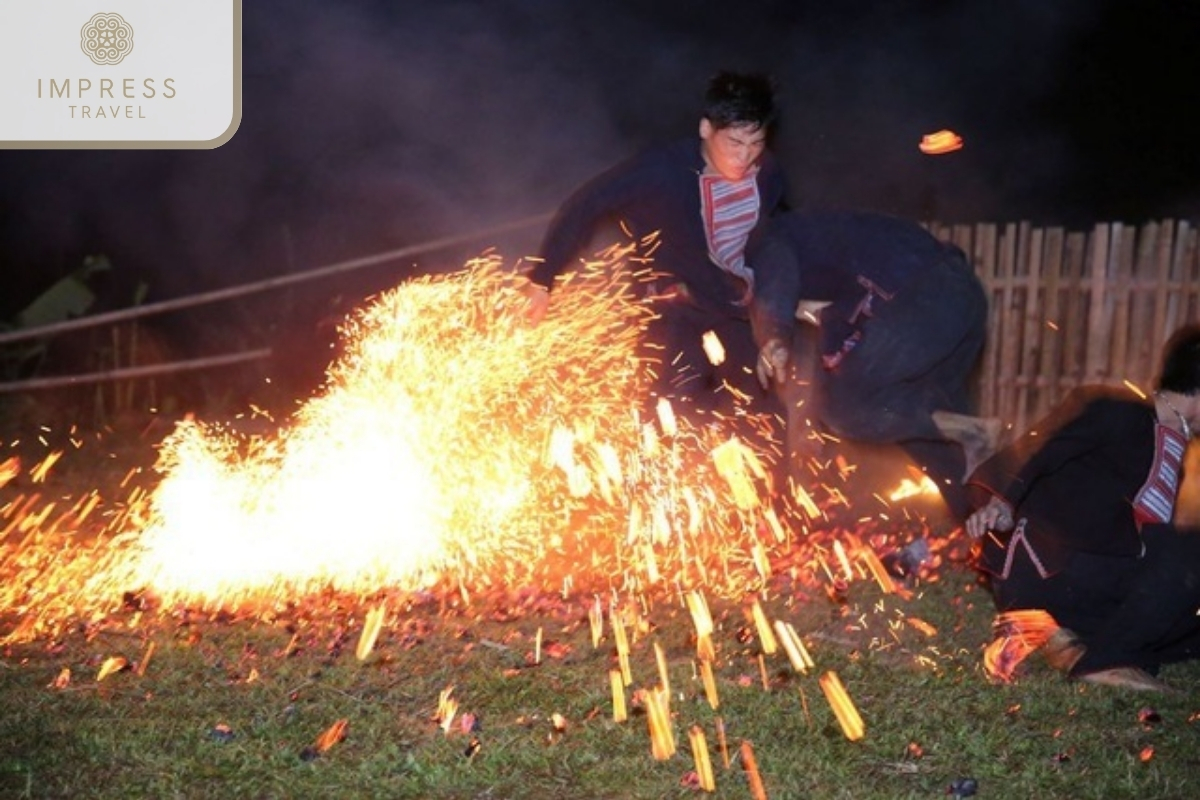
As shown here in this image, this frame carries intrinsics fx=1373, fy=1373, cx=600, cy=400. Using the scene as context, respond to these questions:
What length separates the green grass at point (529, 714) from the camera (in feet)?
13.3

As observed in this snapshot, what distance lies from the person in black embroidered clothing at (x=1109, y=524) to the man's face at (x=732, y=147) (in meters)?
1.82

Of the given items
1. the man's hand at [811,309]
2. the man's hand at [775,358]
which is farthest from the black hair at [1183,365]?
the man's hand at [811,309]

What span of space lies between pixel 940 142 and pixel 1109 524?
23.6ft

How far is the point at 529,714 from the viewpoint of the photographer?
457 centimetres

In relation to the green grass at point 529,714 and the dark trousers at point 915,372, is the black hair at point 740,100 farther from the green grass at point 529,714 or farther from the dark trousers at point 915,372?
the green grass at point 529,714

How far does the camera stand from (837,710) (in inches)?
182

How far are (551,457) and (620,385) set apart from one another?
0.59 m

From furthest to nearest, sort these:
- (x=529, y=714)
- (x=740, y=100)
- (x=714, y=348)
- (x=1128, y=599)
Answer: (x=714, y=348)
(x=740, y=100)
(x=1128, y=599)
(x=529, y=714)

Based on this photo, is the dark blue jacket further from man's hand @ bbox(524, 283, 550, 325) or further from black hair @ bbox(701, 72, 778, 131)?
black hair @ bbox(701, 72, 778, 131)

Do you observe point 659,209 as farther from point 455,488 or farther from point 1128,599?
point 1128,599

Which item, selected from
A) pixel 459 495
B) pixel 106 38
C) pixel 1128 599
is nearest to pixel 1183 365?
pixel 1128 599

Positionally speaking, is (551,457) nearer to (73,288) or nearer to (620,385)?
(620,385)

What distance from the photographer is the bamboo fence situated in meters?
8.43

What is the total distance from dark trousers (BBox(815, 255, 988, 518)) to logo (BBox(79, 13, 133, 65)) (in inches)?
154
